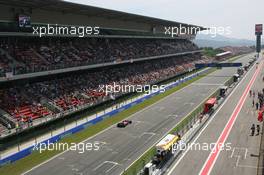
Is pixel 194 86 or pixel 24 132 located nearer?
pixel 24 132

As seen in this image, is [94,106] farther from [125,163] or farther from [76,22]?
[125,163]

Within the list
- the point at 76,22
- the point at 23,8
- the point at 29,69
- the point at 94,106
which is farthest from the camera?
the point at 76,22

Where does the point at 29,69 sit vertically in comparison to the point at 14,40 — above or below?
below

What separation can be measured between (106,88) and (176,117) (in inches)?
594

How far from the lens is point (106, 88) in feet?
195

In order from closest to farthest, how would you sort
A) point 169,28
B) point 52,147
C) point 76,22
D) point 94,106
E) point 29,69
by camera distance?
point 52,147 < point 29,69 < point 94,106 < point 76,22 < point 169,28

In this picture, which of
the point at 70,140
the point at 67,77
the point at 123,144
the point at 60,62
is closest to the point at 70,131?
the point at 70,140

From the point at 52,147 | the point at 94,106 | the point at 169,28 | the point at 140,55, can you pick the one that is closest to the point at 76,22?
the point at 94,106

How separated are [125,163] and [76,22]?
3331 cm

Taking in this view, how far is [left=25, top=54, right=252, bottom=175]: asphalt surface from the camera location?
3045 cm

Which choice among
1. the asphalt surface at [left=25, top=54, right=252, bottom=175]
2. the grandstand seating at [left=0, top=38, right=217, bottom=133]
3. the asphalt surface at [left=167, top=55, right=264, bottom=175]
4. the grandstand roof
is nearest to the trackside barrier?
the asphalt surface at [left=25, top=54, right=252, bottom=175]

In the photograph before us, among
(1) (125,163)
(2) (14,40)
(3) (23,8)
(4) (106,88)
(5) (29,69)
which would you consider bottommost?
(1) (125,163)

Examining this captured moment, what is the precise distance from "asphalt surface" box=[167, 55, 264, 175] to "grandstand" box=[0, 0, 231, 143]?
17.0 meters

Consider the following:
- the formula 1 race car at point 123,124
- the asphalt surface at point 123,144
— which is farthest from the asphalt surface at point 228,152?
the formula 1 race car at point 123,124
